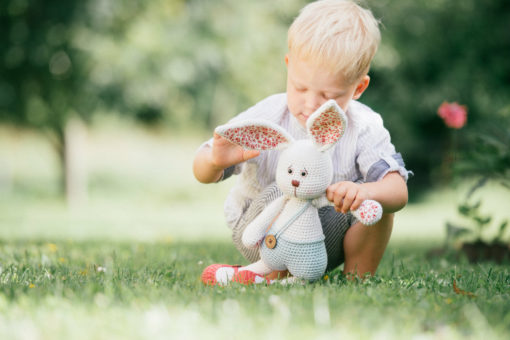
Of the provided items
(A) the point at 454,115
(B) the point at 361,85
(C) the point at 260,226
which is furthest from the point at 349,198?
(A) the point at 454,115

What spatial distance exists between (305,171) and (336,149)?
44 cm

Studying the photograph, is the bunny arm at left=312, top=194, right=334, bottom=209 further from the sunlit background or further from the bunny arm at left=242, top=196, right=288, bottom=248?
the sunlit background

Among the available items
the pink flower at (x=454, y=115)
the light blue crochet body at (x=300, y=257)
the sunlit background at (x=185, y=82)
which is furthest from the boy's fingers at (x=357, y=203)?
the sunlit background at (x=185, y=82)

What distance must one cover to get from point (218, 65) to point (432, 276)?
28.5 ft

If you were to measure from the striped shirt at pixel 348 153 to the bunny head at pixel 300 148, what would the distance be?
25 centimetres

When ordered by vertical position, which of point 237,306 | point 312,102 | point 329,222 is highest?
point 312,102

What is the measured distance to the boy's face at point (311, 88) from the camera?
238cm

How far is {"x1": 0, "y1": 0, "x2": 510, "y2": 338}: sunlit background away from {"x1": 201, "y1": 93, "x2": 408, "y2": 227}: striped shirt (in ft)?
11.1

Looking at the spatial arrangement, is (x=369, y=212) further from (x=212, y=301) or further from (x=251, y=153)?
(x=212, y=301)

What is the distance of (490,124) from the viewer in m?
4.09

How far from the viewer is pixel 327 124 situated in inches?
88.7

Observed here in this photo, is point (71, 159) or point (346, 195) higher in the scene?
point (346, 195)

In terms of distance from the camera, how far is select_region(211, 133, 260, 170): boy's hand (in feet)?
7.89

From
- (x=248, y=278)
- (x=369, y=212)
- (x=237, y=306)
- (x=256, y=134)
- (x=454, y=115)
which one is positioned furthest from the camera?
(x=454, y=115)
